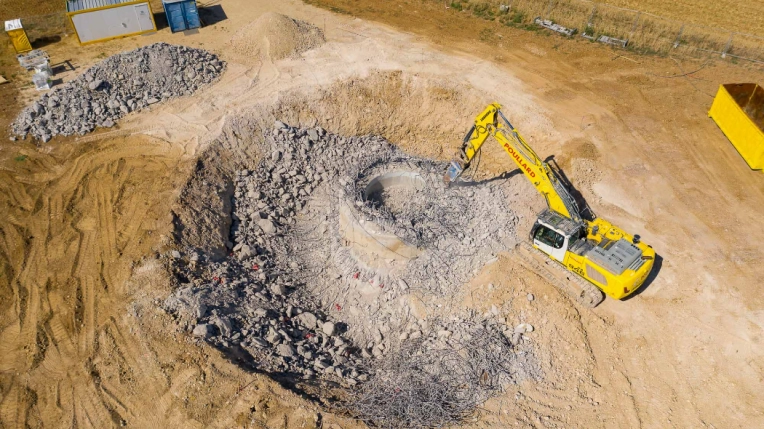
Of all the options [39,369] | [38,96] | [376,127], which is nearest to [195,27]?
[38,96]

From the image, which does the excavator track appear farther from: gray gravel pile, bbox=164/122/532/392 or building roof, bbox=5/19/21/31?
building roof, bbox=5/19/21/31

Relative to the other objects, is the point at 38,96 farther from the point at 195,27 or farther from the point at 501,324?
the point at 501,324

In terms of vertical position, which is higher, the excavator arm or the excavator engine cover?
the excavator arm

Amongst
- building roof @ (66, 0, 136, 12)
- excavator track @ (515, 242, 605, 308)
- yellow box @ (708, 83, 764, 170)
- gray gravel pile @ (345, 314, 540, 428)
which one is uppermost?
building roof @ (66, 0, 136, 12)

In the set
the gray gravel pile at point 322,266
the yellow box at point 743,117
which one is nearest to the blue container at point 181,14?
the gray gravel pile at point 322,266

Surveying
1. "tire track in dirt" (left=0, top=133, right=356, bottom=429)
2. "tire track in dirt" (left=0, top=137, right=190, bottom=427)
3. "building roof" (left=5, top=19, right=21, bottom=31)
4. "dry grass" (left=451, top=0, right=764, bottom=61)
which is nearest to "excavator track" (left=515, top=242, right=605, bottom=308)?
"tire track in dirt" (left=0, top=133, right=356, bottom=429)

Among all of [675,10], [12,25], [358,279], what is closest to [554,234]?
[358,279]
